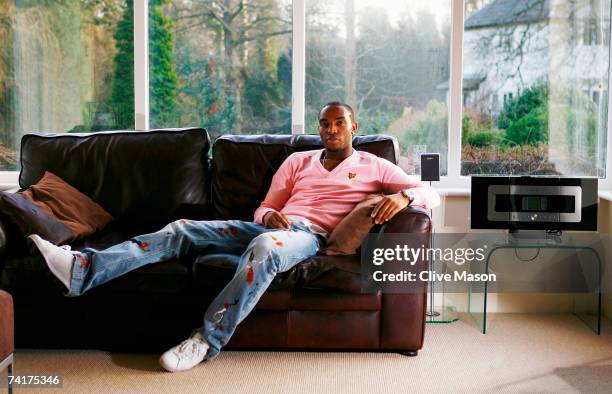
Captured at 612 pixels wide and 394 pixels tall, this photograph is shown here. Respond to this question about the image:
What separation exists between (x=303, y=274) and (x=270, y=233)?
0.72ft

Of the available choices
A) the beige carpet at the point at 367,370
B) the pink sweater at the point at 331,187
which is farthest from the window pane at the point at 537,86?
the beige carpet at the point at 367,370

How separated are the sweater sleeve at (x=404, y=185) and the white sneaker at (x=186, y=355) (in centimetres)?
108

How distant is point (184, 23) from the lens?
4.35m

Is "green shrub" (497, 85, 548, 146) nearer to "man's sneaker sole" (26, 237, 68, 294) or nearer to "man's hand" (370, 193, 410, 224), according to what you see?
"man's hand" (370, 193, 410, 224)

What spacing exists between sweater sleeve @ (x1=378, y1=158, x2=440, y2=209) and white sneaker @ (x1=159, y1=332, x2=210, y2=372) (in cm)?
108

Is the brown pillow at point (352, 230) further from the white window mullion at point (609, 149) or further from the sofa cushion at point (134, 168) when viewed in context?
the white window mullion at point (609, 149)

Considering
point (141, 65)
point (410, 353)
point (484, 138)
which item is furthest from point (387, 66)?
point (410, 353)

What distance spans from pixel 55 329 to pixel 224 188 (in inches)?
41.2

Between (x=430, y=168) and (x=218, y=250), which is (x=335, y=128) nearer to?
(x=430, y=168)

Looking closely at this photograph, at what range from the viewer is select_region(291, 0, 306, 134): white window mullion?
4270 millimetres

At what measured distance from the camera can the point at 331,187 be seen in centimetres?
351

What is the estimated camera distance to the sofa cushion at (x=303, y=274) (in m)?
3.08

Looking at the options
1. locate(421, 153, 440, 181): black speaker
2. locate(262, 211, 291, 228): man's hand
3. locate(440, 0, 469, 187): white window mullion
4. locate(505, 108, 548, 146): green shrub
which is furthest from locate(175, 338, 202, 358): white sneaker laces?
locate(505, 108, 548, 146): green shrub

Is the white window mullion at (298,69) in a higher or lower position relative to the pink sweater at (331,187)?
higher
